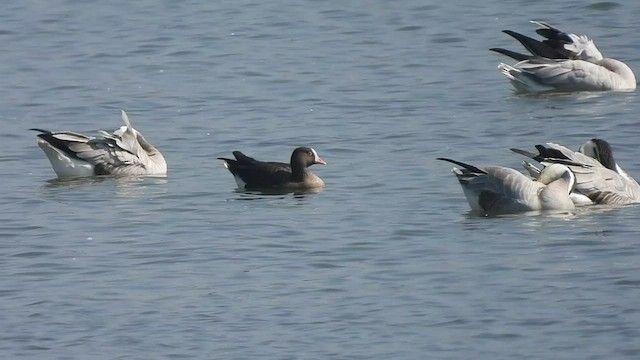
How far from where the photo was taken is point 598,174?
1481 centimetres

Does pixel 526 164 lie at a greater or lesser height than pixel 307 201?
greater

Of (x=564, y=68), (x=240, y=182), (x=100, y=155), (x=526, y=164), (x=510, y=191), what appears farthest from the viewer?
(x=564, y=68)

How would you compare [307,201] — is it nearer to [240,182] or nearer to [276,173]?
[276,173]

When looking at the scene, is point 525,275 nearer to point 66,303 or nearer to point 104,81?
point 66,303

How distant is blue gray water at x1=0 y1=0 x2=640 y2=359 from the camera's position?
11.0m

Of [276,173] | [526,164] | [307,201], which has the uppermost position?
[526,164]

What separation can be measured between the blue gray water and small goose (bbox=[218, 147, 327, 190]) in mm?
217

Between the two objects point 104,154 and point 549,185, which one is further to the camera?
point 104,154

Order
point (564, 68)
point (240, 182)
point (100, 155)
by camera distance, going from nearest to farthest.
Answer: point (240, 182), point (100, 155), point (564, 68)

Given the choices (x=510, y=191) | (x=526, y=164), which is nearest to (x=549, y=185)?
(x=510, y=191)

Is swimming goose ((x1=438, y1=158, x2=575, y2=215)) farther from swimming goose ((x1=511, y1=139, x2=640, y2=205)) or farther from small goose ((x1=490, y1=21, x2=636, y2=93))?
small goose ((x1=490, y1=21, x2=636, y2=93))

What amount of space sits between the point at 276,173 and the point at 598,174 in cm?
Result: 326

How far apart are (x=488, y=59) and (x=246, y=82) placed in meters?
3.43

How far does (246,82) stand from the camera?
21812 mm
